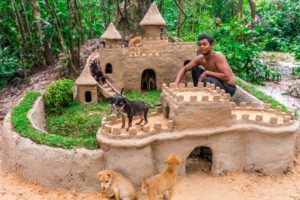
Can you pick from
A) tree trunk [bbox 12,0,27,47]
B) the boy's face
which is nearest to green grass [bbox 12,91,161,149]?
the boy's face

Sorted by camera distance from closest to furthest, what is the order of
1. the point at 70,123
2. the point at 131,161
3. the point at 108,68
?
1. the point at 131,161
2. the point at 70,123
3. the point at 108,68

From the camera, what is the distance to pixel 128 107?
9.73 meters

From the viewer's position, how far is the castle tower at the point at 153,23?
16141 millimetres

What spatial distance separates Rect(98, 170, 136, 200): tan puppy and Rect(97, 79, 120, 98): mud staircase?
558 cm

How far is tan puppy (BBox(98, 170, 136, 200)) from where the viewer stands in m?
9.18

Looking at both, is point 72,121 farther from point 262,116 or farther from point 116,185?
point 262,116

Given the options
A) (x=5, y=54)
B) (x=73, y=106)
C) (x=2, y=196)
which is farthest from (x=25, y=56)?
(x=2, y=196)

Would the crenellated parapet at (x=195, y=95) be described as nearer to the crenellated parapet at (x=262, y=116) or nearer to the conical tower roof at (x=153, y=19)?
the crenellated parapet at (x=262, y=116)

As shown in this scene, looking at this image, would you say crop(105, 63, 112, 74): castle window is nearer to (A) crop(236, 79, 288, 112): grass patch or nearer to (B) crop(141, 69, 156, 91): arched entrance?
(B) crop(141, 69, 156, 91): arched entrance

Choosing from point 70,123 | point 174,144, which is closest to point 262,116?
point 174,144

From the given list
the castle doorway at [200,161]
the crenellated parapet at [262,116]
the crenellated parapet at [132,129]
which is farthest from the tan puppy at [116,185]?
the crenellated parapet at [262,116]

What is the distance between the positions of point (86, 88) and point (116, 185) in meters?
6.08

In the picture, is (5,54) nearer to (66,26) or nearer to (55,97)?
(66,26)

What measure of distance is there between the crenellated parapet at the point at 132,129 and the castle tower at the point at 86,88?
172 inches
